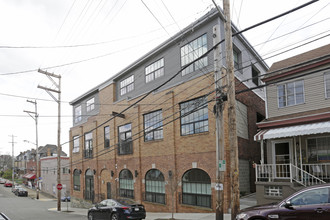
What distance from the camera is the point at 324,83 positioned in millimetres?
14648

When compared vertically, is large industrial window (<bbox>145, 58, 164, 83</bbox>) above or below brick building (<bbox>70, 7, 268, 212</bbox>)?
above

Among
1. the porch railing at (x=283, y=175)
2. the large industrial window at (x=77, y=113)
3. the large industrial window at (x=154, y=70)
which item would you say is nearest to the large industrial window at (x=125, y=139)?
the large industrial window at (x=154, y=70)

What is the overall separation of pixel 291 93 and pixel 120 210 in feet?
35.3

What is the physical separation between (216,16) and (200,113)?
19.2ft

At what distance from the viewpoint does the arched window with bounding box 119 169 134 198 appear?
2438 cm

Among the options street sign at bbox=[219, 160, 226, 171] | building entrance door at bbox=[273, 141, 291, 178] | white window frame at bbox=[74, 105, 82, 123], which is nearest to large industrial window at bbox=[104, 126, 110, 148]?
white window frame at bbox=[74, 105, 82, 123]

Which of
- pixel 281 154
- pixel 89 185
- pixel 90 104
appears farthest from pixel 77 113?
pixel 281 154

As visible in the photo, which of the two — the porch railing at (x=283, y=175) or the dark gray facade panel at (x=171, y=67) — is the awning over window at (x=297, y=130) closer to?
the porch railing at (x=283, y=175)

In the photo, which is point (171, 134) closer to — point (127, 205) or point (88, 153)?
point (127, 205)

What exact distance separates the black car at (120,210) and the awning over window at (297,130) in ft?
23.2

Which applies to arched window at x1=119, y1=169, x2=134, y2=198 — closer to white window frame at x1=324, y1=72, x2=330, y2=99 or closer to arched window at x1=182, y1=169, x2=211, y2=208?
arched window at x1=182, y1=169, x2=211, y2=208

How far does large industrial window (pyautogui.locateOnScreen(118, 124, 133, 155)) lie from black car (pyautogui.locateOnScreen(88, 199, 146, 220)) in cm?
839

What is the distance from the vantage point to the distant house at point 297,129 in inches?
543

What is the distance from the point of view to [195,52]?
19.2 metres
